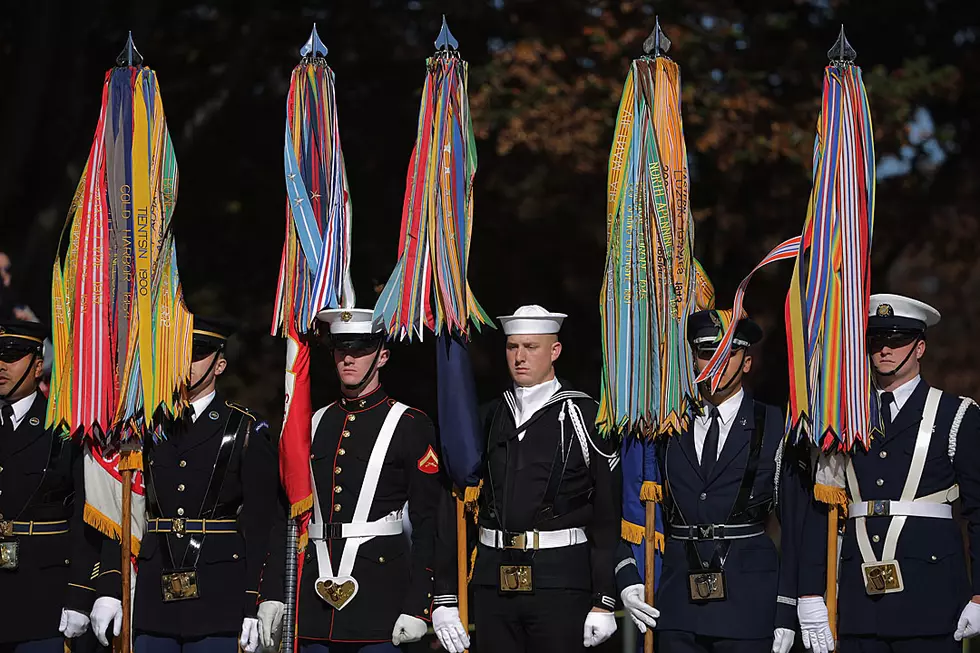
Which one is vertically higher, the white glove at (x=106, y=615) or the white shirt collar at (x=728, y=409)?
the white shirt collar at (x=728, y=409)

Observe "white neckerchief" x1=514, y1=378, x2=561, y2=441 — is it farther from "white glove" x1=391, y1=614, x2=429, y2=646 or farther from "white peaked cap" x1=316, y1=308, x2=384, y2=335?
"white glove" x1=391, y1=614, x2=429, y2=646

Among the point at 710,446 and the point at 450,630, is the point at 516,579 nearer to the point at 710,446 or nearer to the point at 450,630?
the point at 450,630

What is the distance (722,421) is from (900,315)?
94 centimetres

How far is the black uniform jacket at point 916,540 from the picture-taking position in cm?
723

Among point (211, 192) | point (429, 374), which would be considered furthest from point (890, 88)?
point (211, 192)

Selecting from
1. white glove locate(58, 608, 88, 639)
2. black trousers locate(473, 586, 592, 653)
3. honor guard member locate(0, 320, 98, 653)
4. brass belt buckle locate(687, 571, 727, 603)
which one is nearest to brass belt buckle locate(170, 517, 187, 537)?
honor guard member locate(0, 320, 98, 653)

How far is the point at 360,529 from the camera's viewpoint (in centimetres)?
768

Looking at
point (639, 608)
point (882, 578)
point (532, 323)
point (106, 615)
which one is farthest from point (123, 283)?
point (882, 578)

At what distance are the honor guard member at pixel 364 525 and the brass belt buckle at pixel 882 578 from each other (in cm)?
198

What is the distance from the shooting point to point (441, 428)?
7.79 meters

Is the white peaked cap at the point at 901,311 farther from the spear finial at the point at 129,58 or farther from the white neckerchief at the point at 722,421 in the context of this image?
the spear finial at the point at 129,58

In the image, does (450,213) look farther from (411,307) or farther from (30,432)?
(30,432)

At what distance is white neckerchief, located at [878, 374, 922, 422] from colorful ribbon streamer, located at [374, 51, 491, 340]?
1.95 meters

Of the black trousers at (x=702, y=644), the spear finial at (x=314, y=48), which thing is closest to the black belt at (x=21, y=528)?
the spear finial at (x=314, y=48)
